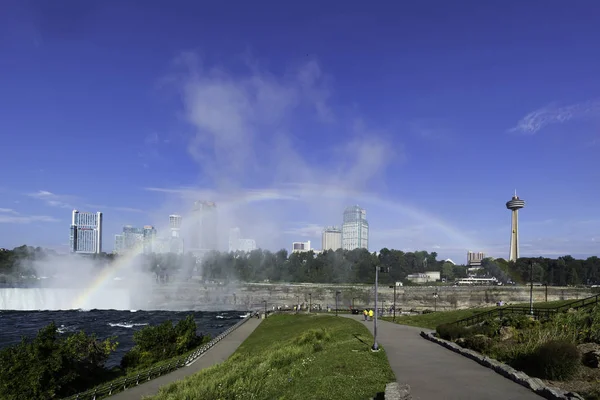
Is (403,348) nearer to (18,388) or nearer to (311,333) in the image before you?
(311,333)

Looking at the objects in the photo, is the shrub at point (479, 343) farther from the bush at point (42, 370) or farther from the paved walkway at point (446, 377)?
the bush at point (42, 370)

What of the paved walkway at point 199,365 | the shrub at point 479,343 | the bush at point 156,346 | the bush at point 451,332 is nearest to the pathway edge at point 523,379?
the shrub at point 479,343

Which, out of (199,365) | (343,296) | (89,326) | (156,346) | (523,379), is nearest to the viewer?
(523,379)

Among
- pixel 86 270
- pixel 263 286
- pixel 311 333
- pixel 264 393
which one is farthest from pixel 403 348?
pixel 86 270

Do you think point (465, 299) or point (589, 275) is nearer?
point (465, 299)

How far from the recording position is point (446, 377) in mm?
19188

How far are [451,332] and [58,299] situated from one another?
396 feet

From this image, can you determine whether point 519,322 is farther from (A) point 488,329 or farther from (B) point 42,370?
(B) point 42,370

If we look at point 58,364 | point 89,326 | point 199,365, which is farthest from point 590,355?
point 89,326

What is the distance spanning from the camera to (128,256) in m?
161

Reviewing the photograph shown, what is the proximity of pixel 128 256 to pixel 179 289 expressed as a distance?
26.9 m

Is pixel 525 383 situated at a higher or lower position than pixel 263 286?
higher

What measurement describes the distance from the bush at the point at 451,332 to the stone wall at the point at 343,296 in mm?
92401

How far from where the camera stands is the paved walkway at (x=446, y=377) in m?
16.0
